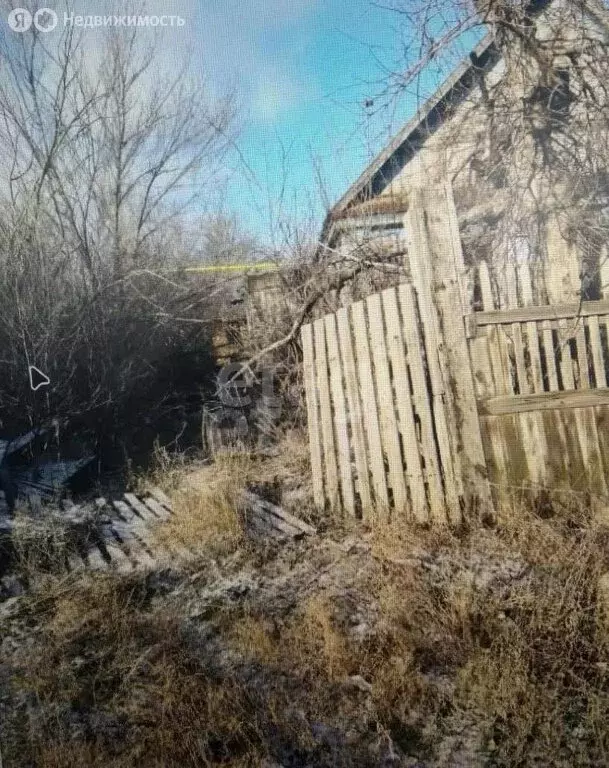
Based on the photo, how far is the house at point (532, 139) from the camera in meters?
4.02

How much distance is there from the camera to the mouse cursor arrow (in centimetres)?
351

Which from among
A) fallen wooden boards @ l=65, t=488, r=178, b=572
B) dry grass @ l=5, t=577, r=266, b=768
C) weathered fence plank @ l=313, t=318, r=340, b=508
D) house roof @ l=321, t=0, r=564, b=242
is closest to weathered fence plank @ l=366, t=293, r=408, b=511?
weathered fence plank @ l=313, t=318, r=340, b=508

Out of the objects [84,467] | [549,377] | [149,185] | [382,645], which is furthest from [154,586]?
[149,185]

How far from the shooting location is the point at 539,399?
3008 millimetres

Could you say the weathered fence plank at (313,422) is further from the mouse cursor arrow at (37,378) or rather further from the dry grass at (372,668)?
the mouse cursor arrow at (37,378)

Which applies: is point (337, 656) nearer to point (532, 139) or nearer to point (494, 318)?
point (494, 318)

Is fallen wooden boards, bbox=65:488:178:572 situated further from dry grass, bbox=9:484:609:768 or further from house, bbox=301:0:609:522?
house, bbox=301:0:609:522

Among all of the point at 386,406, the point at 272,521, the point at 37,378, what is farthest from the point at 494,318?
the point at 37,378

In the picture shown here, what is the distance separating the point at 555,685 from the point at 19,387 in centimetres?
374

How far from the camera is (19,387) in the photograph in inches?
145

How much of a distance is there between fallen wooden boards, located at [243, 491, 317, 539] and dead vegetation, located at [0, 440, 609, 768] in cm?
28

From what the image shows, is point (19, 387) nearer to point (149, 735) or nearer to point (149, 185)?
point (149, 735)

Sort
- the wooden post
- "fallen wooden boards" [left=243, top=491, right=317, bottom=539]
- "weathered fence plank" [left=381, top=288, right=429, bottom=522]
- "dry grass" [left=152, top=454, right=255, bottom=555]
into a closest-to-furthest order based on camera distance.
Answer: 1. the wooden post
2. "weathered fence plank" [left=381, top=288, right=429, bottom=522]
3. "dry grass" [left=152, top=454, right=255, bottom=555]
4. "fallen wooden boards" [left=243, top=491, right=317, bottom=539]

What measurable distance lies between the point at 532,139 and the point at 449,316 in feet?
7.93
